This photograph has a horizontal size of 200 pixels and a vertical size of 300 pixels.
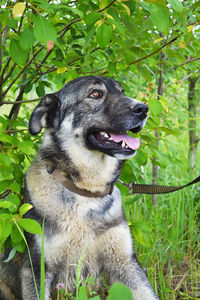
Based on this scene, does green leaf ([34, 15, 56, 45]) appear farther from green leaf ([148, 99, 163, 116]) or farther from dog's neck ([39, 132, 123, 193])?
dog's neck ([39, 132, 123, 193])

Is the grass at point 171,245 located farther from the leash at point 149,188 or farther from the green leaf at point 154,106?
the green leaf at point 154,106

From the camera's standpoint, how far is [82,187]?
8.41ft

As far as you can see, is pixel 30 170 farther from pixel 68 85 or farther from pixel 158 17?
pixel 158 17

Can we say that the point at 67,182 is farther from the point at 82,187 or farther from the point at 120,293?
the point at 120,293

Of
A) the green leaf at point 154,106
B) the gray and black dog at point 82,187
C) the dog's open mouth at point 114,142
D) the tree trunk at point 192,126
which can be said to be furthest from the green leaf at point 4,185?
the tree trunk at point 192,126

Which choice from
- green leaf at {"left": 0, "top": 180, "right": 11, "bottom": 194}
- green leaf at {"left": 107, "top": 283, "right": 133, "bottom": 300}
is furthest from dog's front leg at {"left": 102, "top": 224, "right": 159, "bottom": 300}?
green leaf at {"left": 107, "top": 283, "right": 133, "bottom": 300}

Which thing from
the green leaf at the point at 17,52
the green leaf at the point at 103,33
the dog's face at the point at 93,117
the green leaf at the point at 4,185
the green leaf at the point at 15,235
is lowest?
the green leaf at the point at 15,235

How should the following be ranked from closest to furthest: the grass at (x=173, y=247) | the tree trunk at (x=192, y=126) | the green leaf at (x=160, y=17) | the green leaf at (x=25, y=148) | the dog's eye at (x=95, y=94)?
the green leaf at (x=160, y=17) → the green leaf at (x=25, y=148) → the dog's eye at (x=95, y=94) → the grass at (x=173, y=247) → the tree trunk at (x=192, y=126)

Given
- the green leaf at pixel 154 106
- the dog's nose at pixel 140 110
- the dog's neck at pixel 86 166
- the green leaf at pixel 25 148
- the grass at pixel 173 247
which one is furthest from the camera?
the grass at pixel 173 247

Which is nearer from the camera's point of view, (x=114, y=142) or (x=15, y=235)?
(x=15, y=235)

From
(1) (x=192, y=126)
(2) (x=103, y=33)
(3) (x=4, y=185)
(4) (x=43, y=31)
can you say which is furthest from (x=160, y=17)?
(1) (x=192, y=126)

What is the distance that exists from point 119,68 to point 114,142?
1.70 ft

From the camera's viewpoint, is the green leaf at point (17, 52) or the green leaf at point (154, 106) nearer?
the green leaf at point (17, 52)

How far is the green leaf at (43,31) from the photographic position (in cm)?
160
